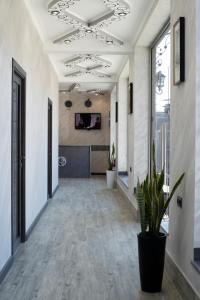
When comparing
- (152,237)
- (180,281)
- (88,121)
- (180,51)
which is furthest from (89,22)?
(88,121)

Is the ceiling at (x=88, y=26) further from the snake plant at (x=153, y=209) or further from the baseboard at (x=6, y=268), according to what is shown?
the baseboard at (x=6, y=268)

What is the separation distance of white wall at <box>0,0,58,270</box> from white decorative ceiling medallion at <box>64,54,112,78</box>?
0.64 meters

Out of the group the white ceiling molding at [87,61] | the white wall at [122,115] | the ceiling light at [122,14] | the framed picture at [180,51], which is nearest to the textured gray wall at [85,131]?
the white wall at [122,115]

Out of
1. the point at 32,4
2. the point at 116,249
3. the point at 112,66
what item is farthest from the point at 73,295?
the point at 112,66

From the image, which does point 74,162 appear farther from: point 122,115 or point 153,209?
point 153,209

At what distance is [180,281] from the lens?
329cm

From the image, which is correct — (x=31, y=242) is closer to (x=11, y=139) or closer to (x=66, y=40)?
(x=11, y=139)

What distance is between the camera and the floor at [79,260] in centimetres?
323

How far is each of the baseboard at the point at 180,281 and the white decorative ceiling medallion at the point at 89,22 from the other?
9.21 ft

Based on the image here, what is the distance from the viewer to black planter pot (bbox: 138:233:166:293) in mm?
3176

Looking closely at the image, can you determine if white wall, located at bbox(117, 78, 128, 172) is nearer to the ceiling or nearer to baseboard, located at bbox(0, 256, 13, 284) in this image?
the ceiling

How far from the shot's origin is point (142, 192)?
3234mm

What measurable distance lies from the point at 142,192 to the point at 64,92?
35.4ft

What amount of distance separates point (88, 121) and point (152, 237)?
1099 centimetres
